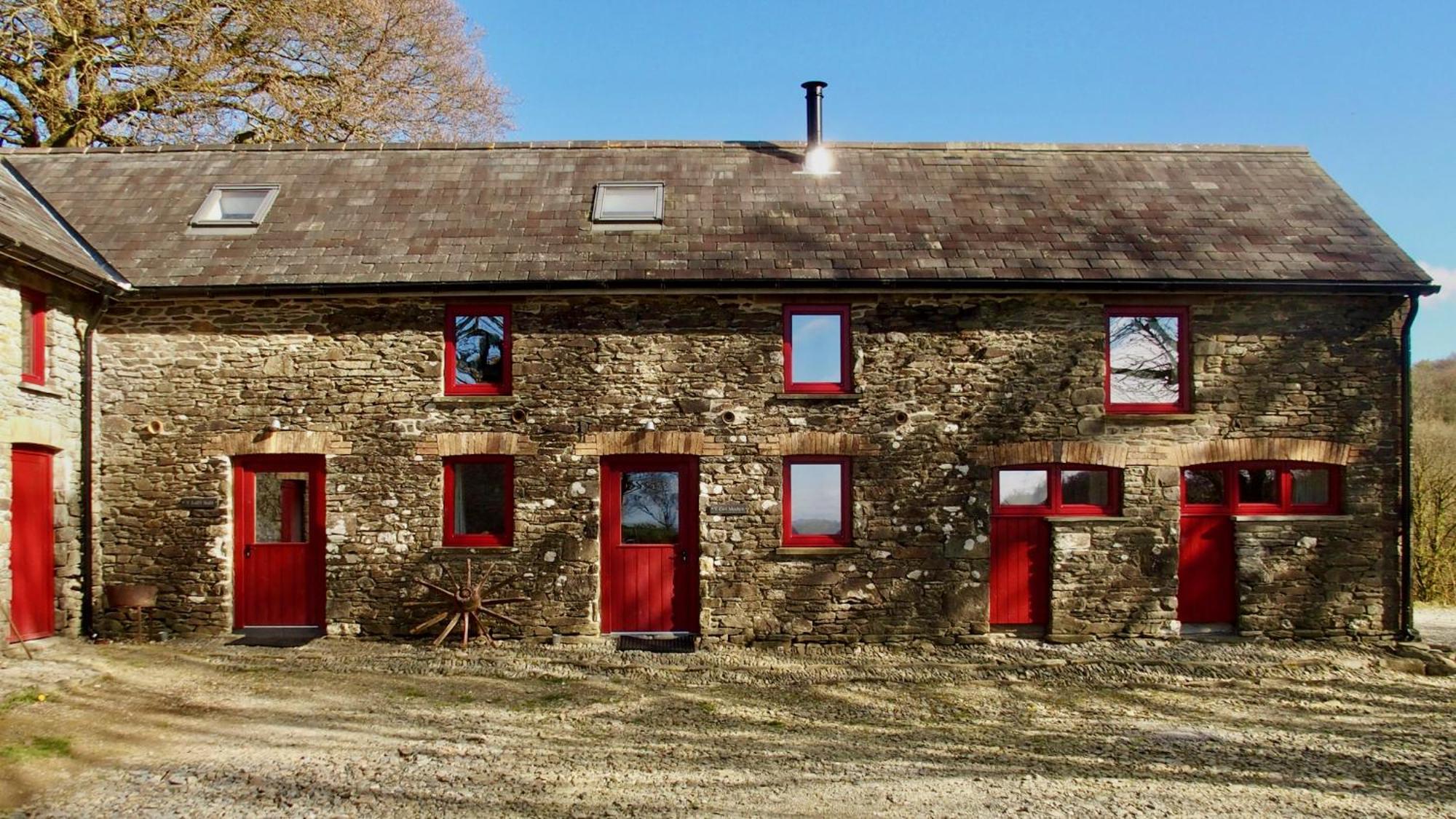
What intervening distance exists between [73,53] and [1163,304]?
61.8 feet

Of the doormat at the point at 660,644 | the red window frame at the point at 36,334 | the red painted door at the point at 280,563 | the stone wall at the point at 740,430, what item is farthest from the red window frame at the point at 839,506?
the red window frame at the point at 36,334

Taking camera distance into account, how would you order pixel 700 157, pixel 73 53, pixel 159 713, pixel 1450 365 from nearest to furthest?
pixel 159 713
pixel 700 157
pixel 73 53
pixel 1450 365

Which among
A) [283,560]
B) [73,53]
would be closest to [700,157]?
[283,560]

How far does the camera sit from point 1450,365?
31.6 meters

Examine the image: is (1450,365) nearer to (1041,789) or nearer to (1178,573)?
(1178,573)

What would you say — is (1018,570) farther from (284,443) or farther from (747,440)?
(284,443)

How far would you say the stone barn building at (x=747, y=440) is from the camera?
1170 centimetres

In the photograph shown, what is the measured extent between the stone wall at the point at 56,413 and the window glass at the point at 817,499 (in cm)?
858

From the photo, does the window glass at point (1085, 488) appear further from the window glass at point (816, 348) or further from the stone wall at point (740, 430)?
the window glass at point (816, 348)

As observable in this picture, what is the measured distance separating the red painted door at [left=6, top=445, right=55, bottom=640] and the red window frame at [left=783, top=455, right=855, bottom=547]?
28.1ft

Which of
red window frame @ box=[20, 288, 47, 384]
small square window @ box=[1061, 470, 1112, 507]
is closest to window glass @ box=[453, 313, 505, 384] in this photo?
red window frame @ box=[20, 288, 47, 384]

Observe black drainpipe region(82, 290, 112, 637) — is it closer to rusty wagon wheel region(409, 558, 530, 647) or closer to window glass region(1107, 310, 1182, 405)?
rusty wagon wheel region(409, 558, 530, 647)

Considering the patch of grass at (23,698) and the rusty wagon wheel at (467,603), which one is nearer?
the patch of grass at (23,698)

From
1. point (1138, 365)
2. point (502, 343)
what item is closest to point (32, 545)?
Result: point (502, 343)
